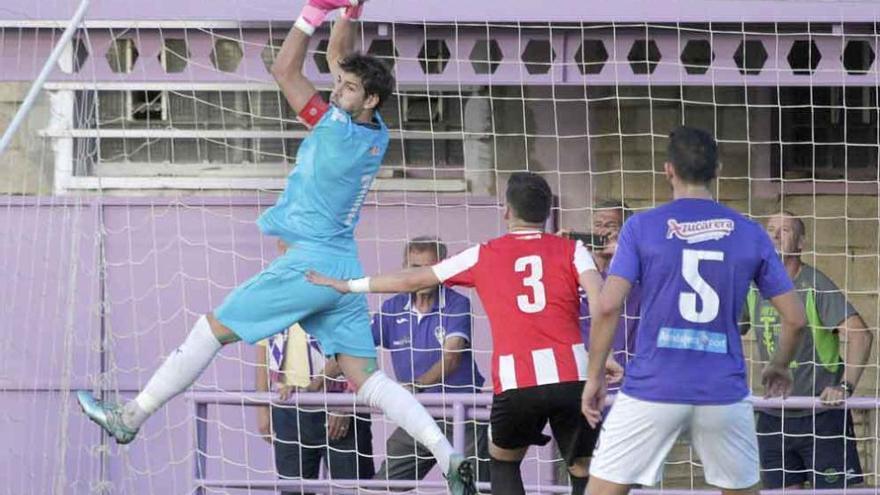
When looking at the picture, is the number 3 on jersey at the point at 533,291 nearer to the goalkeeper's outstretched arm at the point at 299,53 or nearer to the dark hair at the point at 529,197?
the dark hair at the point at 529,197

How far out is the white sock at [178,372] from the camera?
310 inches

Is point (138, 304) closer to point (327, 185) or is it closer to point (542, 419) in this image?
point (327, 185)

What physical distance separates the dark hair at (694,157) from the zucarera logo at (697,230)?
172 millimetres

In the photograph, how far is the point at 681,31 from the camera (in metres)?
9.11

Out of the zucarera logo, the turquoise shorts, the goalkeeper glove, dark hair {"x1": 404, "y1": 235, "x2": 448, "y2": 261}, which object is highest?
the goalkeeper glove

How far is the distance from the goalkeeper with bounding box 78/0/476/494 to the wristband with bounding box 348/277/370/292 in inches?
7.1

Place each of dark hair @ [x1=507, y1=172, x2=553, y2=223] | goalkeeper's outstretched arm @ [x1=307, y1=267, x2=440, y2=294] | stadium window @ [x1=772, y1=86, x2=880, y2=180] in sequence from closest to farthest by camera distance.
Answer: goalkeeper's outstretched arm @ [x1=307, y1=267, x2=440, y2=294] → dark hair @ [x1=507, y1=172, x2=553, y2=223] → stadium window @ [x1=772, y1=86, x2=880, y2=180]

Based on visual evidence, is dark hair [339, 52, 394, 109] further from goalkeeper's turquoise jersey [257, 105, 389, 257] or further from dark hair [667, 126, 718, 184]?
dark hair [667, 126, 718, 184]

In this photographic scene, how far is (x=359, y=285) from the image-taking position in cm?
759

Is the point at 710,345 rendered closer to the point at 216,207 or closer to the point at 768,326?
the point at 768,326

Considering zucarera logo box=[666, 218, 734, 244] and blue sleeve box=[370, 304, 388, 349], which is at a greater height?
zucarera logo box=[666, 218, 734, 244]

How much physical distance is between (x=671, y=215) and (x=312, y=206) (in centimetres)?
165

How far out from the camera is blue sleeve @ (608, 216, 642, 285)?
692cm

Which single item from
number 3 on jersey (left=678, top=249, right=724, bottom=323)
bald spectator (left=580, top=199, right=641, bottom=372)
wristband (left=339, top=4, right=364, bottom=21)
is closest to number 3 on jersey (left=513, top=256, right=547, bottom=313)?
number 3 on jersey (left=678, top=249, right=724, bottom=323)
